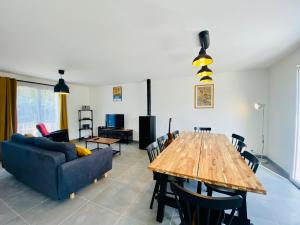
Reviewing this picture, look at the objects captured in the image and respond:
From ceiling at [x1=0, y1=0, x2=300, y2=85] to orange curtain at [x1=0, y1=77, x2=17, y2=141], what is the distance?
1.12 metres

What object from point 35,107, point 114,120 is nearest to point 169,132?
point 114,120

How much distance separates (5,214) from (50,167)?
728mm

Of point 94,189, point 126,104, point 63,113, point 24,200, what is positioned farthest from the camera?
point 126,104

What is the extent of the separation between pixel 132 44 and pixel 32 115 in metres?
4.34

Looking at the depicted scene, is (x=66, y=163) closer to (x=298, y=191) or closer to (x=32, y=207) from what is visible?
(x=32, y=207)

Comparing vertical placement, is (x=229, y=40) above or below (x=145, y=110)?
above

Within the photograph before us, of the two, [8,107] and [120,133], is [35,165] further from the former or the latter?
[120,133]

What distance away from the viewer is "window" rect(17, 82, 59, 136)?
4.15m

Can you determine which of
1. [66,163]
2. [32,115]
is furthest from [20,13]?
[32,115]

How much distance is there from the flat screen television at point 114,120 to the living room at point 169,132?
1.64 metres

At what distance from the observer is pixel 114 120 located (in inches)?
226

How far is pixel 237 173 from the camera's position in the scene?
4.17ft

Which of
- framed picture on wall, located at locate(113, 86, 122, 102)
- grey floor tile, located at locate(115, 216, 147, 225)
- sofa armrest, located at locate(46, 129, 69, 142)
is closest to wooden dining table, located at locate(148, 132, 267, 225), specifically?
grey floor tile, located at locate(115, 216, 147, 225)

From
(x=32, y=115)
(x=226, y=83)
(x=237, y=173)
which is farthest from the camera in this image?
(x=32, y=115)
